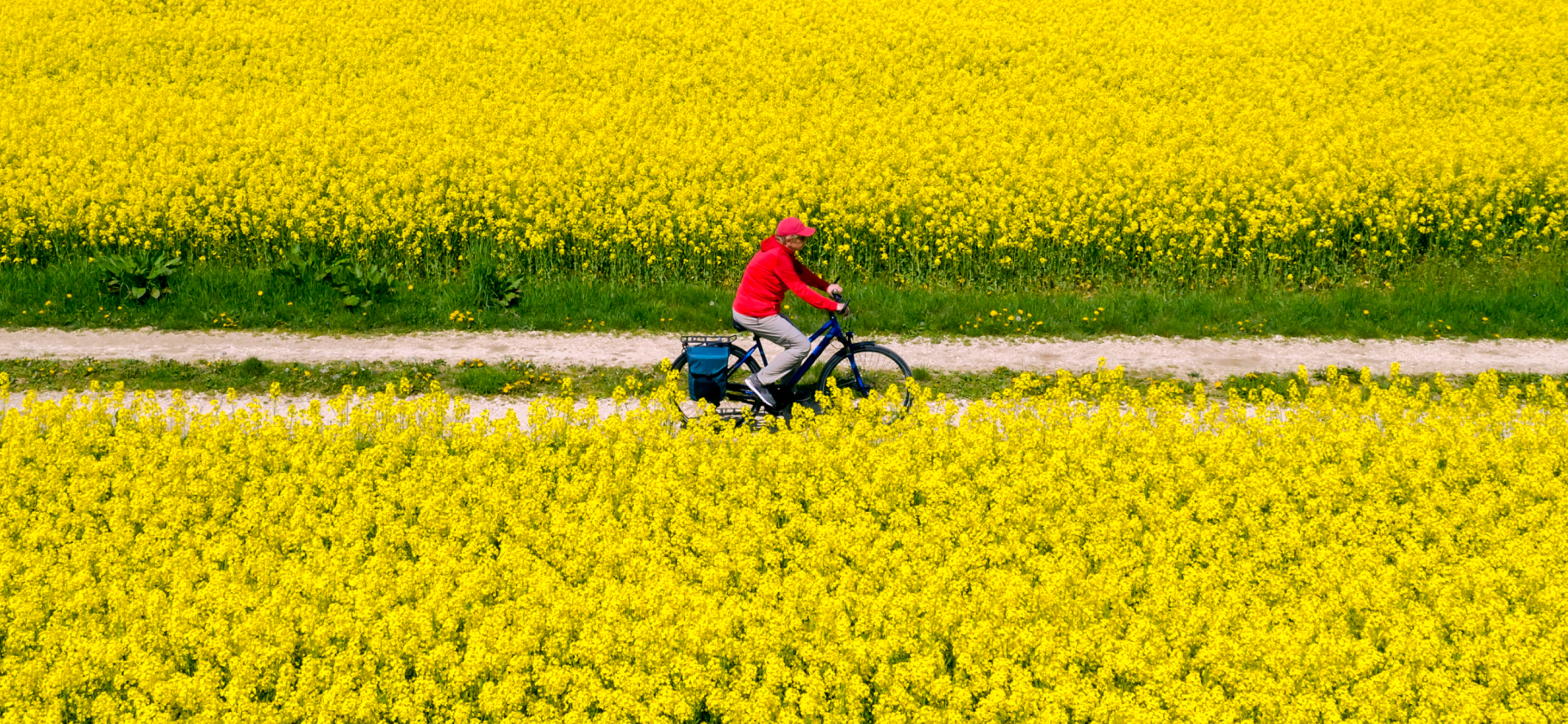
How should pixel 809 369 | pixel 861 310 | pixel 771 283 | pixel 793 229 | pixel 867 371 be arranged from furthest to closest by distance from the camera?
pixel 861 310, pixel 867 371, pixel 809 369, pixel 771 283, pixel 793 229

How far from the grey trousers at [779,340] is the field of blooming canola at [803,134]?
543 cm

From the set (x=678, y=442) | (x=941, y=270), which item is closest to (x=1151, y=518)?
(x=678, y=442)

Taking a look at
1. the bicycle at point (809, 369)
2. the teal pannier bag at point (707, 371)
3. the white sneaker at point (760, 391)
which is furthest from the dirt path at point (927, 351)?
the white sneaker at point (760, 391)

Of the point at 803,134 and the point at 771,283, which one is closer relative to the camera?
the point at 771,283

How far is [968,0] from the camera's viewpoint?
26.9m

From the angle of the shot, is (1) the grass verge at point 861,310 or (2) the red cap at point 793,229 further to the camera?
(1) the grass verge at point 861,310

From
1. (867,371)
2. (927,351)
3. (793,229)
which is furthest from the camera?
(927,351)

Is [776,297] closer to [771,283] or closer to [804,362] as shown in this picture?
[771,283]

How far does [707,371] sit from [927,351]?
365cm

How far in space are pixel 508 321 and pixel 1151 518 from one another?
8.47m

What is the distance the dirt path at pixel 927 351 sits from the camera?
1182cm

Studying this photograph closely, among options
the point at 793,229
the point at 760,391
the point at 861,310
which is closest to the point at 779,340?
the point at 760,391

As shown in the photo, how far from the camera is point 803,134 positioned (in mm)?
18156

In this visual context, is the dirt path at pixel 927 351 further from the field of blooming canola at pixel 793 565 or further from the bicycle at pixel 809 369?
the field of blooming canola at pixel 793 565
